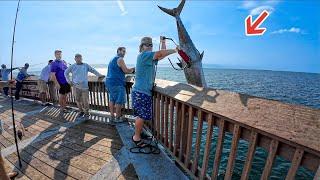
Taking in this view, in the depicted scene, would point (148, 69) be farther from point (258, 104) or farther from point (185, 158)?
point (258, 104)

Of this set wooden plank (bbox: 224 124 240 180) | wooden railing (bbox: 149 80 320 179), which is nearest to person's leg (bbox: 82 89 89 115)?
wooden railing (bbox: 149 80 320 179)

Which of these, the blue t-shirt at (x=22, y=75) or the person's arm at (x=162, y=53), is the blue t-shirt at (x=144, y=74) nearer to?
the person's arm at (x=162, y=53)

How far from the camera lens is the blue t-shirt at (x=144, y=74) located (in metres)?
3.79

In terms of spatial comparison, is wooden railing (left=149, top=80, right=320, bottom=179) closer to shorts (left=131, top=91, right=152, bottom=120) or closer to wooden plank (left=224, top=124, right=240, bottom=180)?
wooden plank (left=224, top=124, right=240, bottom=180)

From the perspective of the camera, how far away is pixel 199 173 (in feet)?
9.34

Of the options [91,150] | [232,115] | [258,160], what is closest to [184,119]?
[232,115]

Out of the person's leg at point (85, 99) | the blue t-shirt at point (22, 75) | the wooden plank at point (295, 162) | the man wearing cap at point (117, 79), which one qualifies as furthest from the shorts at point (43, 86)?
the wooden plank at point (295, 162)

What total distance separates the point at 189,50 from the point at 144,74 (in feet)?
24.1


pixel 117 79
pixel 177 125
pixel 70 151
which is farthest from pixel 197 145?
pixel 117 79

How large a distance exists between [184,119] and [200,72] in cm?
649

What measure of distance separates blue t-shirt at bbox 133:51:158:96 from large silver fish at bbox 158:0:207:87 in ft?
17.5

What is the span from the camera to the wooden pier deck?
328 centimetres

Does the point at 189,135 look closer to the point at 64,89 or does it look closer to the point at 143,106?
the point at 143,106

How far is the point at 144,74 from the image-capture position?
12.7 feet
